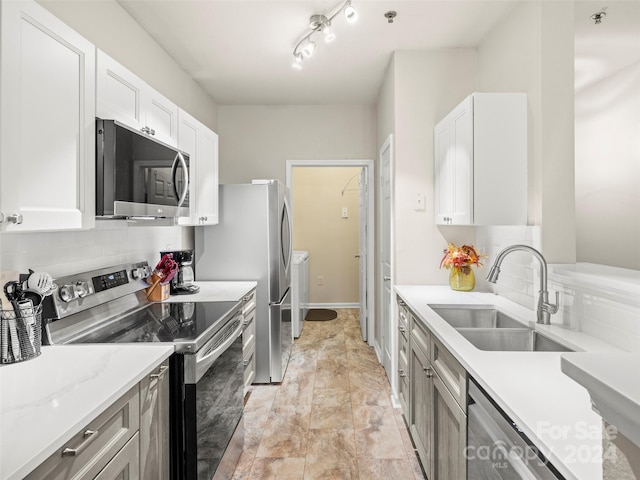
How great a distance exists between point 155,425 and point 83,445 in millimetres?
481

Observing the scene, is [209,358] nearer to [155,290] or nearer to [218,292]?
[155,290]

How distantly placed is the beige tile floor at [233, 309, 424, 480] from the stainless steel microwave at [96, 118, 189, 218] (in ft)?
5.00

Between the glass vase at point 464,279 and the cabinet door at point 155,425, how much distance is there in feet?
6.45

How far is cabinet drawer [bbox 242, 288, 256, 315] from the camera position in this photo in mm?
2918

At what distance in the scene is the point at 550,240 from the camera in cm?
210

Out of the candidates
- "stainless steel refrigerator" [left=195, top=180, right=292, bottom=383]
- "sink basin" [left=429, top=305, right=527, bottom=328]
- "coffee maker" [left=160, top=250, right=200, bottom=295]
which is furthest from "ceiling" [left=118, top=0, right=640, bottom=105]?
"sink basin" [left=429, top=305, right=527, bottom=328]

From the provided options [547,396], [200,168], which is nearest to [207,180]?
[200,168]

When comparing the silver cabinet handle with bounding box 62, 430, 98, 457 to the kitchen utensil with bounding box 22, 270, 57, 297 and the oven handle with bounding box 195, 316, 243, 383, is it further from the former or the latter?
the kitchen utensil with bounding box 22, 270, 57, 297

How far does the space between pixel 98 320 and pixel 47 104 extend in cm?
110

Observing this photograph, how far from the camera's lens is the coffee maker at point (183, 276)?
9.29 feet

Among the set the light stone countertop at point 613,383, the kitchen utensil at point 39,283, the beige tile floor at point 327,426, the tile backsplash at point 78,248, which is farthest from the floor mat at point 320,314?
the light stone countertop at point 613,383

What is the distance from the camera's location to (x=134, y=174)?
168 cm

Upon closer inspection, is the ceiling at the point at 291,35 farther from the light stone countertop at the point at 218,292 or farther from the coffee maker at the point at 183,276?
the light stone countertop at the point at 218,292

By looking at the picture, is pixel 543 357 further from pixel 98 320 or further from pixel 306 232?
pixel 306 232
